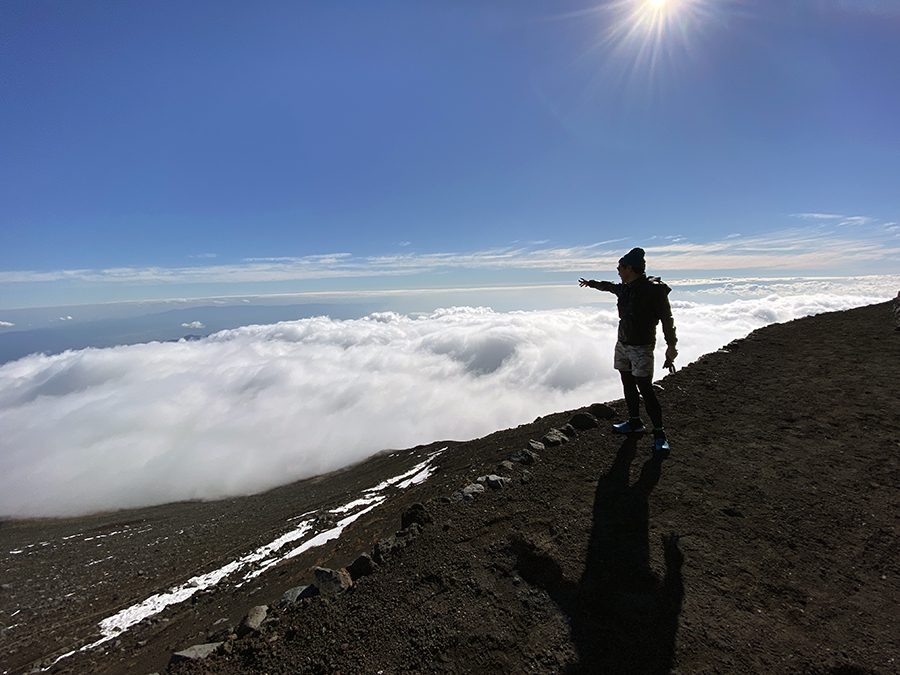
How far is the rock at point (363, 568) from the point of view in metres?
4.58

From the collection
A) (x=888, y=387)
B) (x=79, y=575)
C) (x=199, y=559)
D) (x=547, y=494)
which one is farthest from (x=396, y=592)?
(x=79, y=575)

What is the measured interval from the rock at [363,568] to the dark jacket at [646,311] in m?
5.16

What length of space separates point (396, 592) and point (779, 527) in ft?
15.0

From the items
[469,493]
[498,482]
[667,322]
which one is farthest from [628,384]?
[469,493]

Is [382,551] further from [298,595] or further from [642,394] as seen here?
[642,394]

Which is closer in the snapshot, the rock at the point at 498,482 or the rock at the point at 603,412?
the rock at the point at 498,482

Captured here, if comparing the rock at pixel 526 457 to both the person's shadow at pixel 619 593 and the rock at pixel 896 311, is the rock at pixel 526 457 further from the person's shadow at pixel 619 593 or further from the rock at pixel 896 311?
the rock at pixel 896 311

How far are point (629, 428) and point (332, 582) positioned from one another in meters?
5.73

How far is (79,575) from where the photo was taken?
4197cm

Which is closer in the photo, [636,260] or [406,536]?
[406,536]

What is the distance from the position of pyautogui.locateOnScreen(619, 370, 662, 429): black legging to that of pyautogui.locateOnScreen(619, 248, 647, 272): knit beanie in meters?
1.82

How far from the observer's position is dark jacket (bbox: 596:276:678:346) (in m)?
5.95

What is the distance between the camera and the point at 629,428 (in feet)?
23.4

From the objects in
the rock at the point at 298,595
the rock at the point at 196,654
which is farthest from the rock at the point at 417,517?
the rock at the point at 196,654
